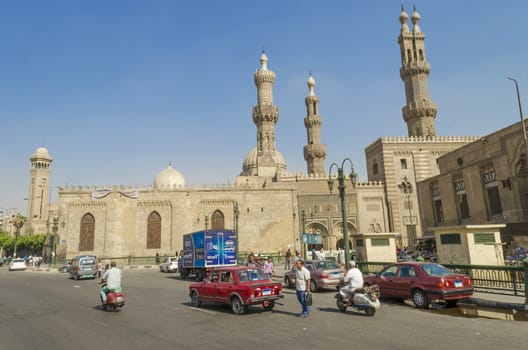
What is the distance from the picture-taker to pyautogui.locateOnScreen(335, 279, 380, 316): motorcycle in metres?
9.34

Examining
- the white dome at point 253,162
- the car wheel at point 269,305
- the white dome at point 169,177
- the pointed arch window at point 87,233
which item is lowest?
the car wheel at point 269,305

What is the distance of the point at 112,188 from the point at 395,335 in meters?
39.0

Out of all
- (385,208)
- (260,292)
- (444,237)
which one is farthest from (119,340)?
(385,208)

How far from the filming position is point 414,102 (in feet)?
165

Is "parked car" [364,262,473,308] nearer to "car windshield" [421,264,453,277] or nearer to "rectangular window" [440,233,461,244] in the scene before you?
"car windshield" [421,264,453,277]

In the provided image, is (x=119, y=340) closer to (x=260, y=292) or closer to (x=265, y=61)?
(x=260, y=292)

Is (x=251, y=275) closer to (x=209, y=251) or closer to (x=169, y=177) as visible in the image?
(x=209, y=251)

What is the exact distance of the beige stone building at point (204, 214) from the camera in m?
40.0

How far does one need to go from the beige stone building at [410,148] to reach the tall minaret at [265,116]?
13642 mm

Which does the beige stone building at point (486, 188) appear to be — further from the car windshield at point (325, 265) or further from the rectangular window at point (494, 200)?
the car windshield at point (325, 265)

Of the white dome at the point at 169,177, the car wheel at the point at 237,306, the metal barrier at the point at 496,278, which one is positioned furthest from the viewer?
the white dome at the point at 169,177

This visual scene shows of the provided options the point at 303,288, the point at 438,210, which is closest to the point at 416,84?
the point at 438,210

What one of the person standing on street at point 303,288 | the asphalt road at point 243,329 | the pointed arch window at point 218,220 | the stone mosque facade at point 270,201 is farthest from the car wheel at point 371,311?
the pointed arch window at point 218,220

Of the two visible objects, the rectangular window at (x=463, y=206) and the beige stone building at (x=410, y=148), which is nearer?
the rectangular window at (x=463, y=206)
